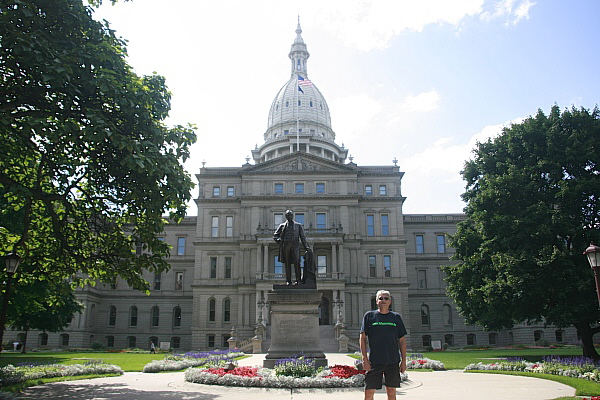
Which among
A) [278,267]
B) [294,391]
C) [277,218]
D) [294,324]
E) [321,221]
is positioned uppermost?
[277,218]

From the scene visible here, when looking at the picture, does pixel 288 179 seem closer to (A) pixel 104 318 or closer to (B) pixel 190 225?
(B) pixel 190 225

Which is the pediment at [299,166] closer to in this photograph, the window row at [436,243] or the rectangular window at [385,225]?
the rectangular window at [385,225]

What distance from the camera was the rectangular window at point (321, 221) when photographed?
6556cm

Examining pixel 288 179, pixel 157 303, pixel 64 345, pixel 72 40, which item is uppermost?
pixel 288 179

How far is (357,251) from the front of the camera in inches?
2581

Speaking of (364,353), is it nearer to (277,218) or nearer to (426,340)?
(277,218)

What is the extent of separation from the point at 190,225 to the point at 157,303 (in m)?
11.7

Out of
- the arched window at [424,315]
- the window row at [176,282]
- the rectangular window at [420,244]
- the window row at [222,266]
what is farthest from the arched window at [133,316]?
the rectangular window at [420,244]

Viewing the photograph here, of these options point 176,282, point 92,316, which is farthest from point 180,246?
point 92,316

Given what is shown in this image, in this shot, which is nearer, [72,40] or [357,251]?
[72,40]

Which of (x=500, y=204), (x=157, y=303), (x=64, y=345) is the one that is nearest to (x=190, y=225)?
(x=157, y=303)

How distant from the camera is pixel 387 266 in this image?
6562 centimetres

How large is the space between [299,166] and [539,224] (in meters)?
42.4

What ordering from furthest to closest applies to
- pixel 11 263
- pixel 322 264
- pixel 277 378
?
pixel 322 264, pixel 11 263, pixel 277 378
